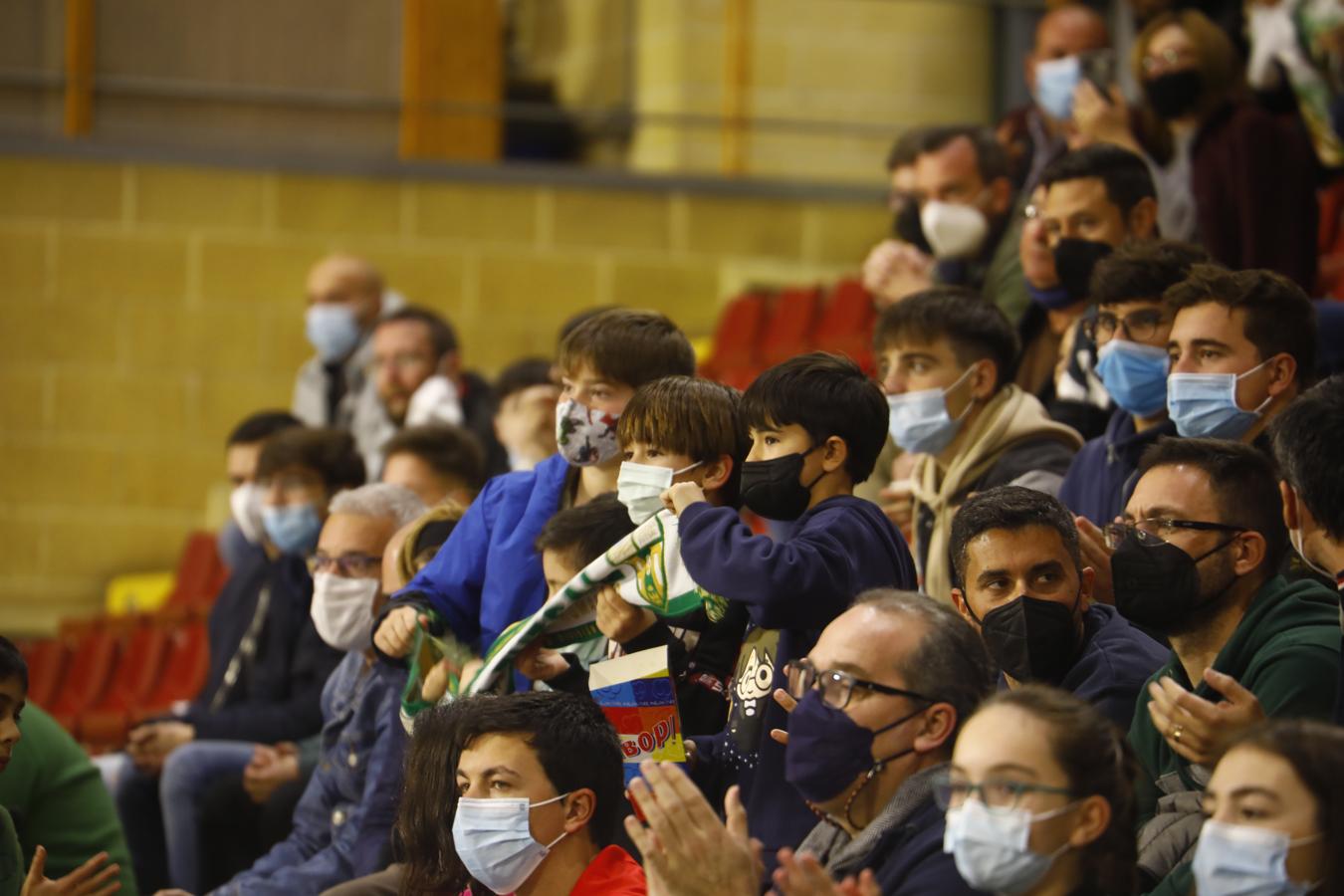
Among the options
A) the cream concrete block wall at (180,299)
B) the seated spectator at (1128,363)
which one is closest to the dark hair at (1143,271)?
the seated spectator at (1128,363)

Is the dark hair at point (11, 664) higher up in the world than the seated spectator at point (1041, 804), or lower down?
lower down

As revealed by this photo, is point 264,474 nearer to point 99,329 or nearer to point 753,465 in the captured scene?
point 753,465

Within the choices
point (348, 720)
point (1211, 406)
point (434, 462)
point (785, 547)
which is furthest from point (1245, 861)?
point (434, 462)

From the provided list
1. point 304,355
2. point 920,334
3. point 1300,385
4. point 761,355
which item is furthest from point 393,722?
point 304,355

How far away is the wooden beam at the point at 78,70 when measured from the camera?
9094 millimetres

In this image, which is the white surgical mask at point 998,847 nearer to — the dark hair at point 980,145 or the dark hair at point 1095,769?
the dark hair at point 1095,769

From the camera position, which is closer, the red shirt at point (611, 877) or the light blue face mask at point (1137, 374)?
the red shirt at point (611, 877)

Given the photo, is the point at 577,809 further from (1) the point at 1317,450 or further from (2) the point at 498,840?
(1) the point at 1317,450

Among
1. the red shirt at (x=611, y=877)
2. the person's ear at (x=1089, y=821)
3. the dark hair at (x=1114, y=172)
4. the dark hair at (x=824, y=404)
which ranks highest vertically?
the dark hair at (x=1114, y=172)

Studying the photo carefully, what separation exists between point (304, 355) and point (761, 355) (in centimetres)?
221

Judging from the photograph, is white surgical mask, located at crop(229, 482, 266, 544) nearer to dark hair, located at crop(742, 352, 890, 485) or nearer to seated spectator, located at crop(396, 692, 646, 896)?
seated spectator, located at crop(396, 692, 646, 896)

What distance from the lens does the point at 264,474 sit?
19.0 feet

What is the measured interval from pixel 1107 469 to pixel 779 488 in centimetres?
105

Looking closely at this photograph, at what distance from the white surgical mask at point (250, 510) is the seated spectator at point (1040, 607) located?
3.15 m
